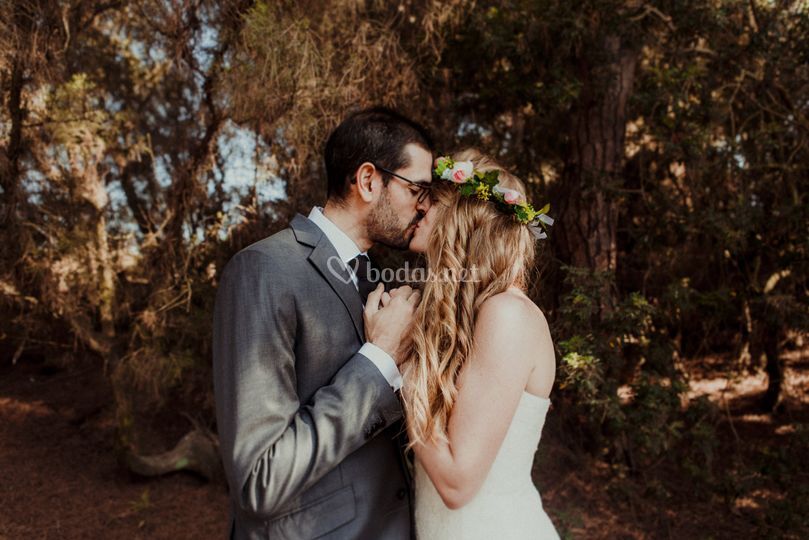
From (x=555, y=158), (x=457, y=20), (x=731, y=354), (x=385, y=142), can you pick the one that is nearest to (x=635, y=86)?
(x=555, y=158)

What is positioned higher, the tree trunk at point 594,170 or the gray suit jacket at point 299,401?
the tree trunk at point 594,170

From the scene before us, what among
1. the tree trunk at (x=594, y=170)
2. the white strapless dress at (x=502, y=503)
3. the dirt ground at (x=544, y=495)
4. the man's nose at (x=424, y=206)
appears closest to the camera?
the white strapless dress at (x=502, y=503)

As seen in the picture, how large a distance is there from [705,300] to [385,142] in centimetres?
414

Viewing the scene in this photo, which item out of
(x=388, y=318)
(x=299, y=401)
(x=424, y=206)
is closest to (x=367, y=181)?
(x=424, y=206)

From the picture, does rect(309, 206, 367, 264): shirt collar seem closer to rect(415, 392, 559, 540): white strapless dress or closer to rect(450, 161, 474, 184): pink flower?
rect(450, 161, 474, 184): pink flower

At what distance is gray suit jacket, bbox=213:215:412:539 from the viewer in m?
1.45

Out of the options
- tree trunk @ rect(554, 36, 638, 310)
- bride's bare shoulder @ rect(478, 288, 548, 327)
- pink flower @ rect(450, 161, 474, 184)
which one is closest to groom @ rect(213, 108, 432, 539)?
pink flower @ rect(450, 161, 474, 184)

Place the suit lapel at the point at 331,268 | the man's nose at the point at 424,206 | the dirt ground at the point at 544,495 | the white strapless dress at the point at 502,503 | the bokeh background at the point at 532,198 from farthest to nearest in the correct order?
the dirt ground at the point at 544,495 < the bokeh background at the point at 532,198 < the man's nose at the point at 424,206 < the white strapless dress at the point at 502,503 < the suit lapel at the point at 331,268

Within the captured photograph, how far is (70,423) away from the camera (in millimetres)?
8062

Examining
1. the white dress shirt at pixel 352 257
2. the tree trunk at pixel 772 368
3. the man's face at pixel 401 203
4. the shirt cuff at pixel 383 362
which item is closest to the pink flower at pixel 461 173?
the man's face at pixel 401 203

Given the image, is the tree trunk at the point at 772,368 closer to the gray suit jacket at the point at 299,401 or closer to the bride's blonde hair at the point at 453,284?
the bride's blonde hair at the point at 453,284

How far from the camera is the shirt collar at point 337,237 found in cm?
194

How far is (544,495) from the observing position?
5285mm

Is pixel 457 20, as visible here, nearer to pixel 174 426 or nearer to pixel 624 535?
pixel 624 535
